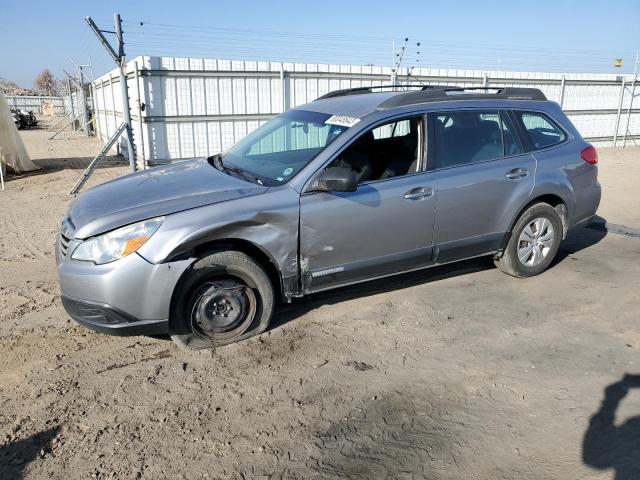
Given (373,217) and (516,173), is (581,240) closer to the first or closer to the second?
(516,173)

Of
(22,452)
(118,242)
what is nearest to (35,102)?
(118,242)

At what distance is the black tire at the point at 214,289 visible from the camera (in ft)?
12.0

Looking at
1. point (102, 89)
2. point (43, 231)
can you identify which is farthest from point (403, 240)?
point (102, 89)

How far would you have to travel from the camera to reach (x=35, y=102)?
1825 inches

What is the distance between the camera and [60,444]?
9.31 ft

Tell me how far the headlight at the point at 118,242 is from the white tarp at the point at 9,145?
10.3 meters

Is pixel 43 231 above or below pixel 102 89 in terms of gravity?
below

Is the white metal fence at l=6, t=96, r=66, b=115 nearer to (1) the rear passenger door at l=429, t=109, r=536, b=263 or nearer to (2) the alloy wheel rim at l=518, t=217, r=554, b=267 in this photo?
(1) the rear passenger door at l=429, t=109, r=536, b=263

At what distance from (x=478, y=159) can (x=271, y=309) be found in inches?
93.1

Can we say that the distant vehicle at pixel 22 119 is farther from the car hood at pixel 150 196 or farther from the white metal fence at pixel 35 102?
the car hood at pixel 150 196

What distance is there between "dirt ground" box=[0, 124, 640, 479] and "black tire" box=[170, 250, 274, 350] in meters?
0.13

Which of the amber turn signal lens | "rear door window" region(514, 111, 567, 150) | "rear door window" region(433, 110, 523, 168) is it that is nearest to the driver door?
"rear door window" region(433, 110, 523, 168)

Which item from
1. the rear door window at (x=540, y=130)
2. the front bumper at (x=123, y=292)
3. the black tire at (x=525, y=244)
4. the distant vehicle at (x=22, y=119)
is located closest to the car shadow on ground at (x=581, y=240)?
the black tire at (x=525, y=244)

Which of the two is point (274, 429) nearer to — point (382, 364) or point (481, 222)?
point (382, 364)
